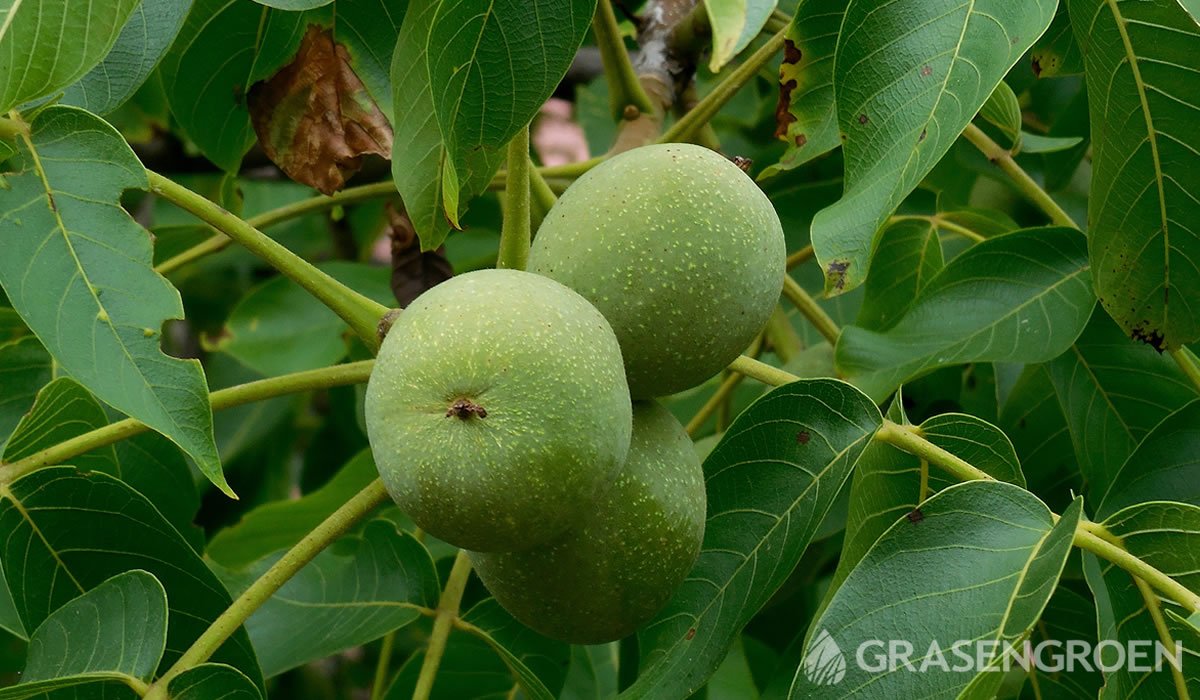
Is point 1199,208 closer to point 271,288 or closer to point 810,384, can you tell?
point 810,384

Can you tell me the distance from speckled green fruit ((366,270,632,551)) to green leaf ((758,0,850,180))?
412 mm

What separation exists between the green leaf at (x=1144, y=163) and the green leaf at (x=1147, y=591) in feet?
0.82

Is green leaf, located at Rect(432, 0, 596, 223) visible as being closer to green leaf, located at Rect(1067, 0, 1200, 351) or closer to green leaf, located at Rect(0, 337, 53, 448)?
green leaf, located at Rect(1067, 0, 1200, 351)

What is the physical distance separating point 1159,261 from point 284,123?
94 cm

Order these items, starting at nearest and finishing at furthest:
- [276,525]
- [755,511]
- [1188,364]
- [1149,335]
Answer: [755,511] → [1149,335] → [1188,364] → [276,525]

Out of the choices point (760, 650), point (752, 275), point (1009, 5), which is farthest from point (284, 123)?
point (760, 650)

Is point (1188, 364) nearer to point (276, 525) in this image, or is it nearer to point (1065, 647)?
point (1065, 647)

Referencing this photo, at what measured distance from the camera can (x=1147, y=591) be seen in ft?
3.58

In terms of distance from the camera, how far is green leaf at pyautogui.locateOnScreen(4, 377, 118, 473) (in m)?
1.25

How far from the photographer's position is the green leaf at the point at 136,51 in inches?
48.6

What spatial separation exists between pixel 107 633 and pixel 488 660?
1.71ft

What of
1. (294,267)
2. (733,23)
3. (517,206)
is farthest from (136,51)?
(733,23)

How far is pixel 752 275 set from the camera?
112 centimetres

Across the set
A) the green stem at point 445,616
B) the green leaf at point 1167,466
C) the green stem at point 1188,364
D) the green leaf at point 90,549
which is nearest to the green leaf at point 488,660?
the green stem at point 445,616
